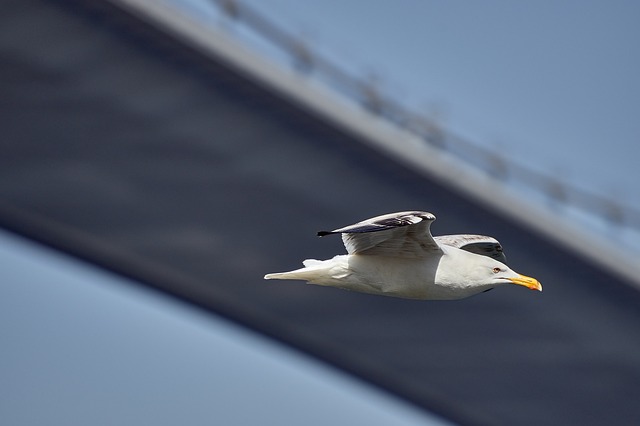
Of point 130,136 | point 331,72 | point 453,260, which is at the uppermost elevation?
point 331,72

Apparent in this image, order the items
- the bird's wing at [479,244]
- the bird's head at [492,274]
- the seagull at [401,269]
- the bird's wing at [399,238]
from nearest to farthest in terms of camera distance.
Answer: the bird's wing at [399,238], the seagull at [401,269], the bird's head at [492,274], the bird's wing at [479,244]

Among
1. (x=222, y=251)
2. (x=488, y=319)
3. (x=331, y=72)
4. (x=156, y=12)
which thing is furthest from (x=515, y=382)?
(x=156, y=12)

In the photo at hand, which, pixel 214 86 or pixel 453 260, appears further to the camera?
pixel 214 86

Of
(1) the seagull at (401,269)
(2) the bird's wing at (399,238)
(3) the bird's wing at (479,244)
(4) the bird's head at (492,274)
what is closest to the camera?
(2) the bird's wing at (399,238)

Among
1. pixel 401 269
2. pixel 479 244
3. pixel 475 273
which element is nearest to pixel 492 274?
pixel 475 273

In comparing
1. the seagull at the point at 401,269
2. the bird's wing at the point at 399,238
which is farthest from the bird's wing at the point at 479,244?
the bird's wing at the point at 399,238

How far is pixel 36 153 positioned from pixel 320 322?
531 cm

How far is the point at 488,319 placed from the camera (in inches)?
733

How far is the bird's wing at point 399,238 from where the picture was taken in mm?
9156

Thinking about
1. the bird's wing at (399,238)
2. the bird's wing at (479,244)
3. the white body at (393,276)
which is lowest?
the white body at (393,276)

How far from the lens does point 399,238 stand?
31.3 feet

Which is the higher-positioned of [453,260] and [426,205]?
[426,205]

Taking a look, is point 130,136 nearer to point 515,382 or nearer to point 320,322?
point 320,322

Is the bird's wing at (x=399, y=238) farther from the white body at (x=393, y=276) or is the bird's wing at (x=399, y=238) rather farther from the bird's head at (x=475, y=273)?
the bird's head at (x=475, y=273)
